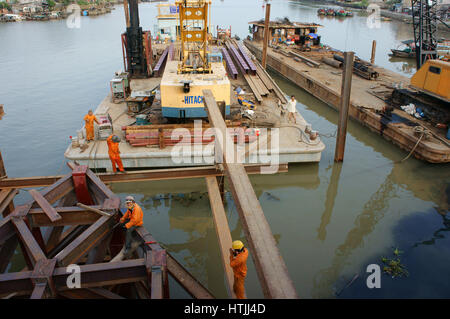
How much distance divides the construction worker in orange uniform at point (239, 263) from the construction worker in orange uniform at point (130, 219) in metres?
1.86

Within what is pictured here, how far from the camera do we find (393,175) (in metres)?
13.1

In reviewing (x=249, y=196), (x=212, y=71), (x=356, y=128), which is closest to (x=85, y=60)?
(x=212, y=71)

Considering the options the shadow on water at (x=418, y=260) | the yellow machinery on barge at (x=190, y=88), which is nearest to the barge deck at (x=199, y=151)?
the yellow machinery on barge at (x=190, y=88)

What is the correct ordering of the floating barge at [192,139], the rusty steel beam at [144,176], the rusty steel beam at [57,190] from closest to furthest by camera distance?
the rusty steel beam at [57,190] < the rusty steel beam at [144,176] < the floating barge at [192,139]

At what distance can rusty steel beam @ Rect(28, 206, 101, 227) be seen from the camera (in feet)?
19.0

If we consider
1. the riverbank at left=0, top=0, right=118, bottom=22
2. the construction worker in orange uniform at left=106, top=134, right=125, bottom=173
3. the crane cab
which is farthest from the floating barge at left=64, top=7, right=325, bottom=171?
the riverbank at left=0, top=0, right=118, bottom=22

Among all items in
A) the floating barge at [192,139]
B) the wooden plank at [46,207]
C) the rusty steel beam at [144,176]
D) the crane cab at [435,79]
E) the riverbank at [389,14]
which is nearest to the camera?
the wooden plank at [46,207]

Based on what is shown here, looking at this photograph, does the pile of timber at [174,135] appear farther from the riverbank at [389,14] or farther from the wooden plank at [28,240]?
the riverbank at [389,14]

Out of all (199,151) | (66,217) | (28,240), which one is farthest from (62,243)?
(199,151)

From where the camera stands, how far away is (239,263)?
525 cm

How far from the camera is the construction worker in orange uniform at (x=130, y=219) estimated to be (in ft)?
18.9

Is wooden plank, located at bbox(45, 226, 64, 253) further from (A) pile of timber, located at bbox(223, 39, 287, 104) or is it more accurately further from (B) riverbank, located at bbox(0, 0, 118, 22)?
(B) riverbank, located at bbox(0, 0, 118, 22)

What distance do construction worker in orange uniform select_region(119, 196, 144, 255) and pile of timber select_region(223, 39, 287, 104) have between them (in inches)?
464

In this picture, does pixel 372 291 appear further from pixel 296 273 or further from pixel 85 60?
pixel 85 60
